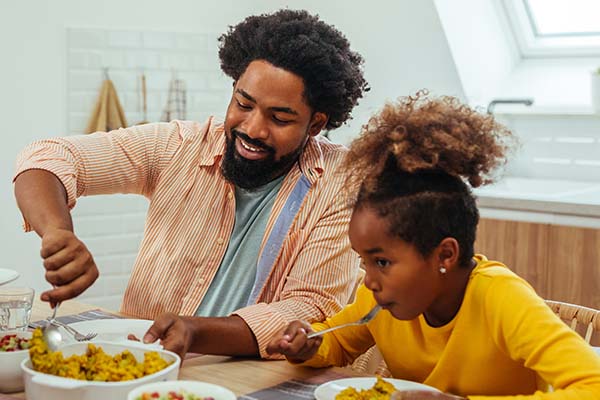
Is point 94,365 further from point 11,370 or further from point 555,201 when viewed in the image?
point 555,201

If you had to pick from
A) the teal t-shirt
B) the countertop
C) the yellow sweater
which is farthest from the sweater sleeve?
the countertop

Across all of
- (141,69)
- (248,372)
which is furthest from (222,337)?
(141,69)

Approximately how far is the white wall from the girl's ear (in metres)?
2.04

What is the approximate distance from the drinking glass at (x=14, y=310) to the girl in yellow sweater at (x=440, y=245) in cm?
46

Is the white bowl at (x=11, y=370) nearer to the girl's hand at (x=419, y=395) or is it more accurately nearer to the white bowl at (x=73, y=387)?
the white bowl at (x=73, y=387)

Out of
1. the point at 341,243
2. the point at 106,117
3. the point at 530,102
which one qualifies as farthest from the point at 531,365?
the point at 530,102

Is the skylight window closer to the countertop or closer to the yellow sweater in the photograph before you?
the countertop

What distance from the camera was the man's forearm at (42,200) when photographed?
166cm

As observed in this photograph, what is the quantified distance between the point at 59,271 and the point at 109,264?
193 centimetres

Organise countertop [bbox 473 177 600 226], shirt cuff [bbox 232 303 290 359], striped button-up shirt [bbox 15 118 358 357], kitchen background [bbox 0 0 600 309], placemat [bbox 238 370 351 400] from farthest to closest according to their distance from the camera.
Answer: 1. kitchen background [bbox 0 0 600 309]
2. countertop [bbox 473 177 600 226]
3. striped button-up shirt [bbox 15 118 358 357]
4. shirt cuff [bbox 232 303 290 359]
5. placemat [bbox 238 370 351 400]

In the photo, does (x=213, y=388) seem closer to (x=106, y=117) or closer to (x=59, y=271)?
(x=59, y=271)

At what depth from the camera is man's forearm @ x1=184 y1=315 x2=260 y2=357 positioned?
1.54 metres

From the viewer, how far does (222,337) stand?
1.56m

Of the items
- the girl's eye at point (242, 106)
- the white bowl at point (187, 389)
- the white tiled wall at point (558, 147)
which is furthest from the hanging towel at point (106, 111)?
the white bowl at point (187, 389)
